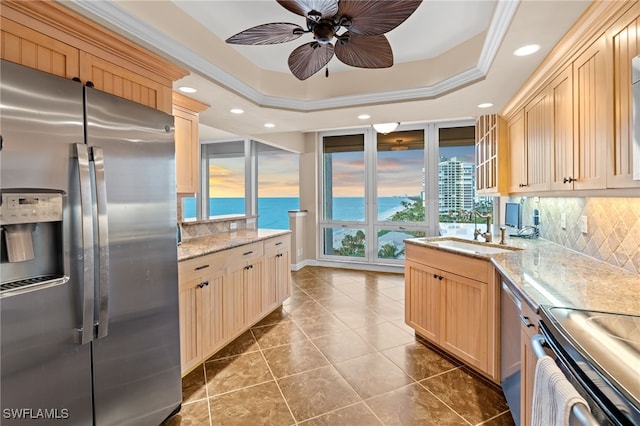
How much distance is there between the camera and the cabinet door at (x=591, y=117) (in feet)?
4.80

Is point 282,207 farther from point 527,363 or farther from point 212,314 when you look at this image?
point 527,363

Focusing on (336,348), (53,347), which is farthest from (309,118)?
(53,347)

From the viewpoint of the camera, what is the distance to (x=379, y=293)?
441 cm

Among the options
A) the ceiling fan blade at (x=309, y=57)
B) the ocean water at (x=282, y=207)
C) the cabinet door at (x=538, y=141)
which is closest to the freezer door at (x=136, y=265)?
the ceiling fan blade at (x=309, y=57)

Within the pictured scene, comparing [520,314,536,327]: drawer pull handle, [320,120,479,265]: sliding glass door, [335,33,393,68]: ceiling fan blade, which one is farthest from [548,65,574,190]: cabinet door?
[320,120,479,265]: sliding glass door

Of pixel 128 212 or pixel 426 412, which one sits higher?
pixel 128 212

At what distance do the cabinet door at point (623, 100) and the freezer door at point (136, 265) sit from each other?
7.61 feet

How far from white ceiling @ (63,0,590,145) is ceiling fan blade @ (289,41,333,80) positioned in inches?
14.9

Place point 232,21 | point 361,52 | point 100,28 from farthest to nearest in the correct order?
point 232,21, point 361,52, point 100,28

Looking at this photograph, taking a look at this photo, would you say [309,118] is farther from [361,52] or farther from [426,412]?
[426,412]

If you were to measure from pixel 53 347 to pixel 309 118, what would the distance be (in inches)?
116

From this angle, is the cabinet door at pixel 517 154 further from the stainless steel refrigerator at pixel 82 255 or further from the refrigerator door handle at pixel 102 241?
the refrigerator door handle at pixel 102 241

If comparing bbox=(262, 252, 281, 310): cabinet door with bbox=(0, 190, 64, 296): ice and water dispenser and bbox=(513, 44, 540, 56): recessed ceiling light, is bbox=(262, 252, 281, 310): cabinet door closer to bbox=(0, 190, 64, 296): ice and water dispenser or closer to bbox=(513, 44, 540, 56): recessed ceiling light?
bbox=(0, 190, 64, 296): ice and water dispenser

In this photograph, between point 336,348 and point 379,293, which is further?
point 379,293
